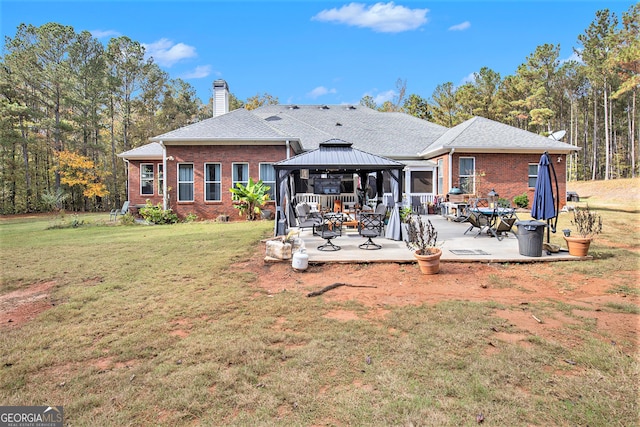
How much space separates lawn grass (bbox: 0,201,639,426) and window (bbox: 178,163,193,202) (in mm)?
11038

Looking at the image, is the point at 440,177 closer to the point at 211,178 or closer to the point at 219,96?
the point at 211,178

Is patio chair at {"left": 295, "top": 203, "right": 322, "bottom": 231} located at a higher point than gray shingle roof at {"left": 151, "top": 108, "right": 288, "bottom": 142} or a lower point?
lower

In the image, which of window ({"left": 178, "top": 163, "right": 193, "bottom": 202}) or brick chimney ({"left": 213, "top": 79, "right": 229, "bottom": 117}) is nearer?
window ({"left": 178, "top": 163, "right": 193, "bottom": 202})

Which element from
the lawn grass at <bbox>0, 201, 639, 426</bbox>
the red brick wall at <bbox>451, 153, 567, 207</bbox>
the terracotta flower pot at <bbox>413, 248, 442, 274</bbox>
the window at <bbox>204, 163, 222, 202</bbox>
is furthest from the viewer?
the red brick wall at <bbox>451, 153, 567, 207</bbox>

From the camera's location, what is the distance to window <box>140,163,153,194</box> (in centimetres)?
1908

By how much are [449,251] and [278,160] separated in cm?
1020

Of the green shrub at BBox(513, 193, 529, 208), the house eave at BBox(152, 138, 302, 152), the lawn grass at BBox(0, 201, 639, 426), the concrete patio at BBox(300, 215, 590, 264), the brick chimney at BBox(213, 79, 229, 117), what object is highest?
the brick chimney at BBox(213, 79, 229, 117)

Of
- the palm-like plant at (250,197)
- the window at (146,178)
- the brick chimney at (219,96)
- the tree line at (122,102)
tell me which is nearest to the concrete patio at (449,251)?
the palm-like plant at (250,197)

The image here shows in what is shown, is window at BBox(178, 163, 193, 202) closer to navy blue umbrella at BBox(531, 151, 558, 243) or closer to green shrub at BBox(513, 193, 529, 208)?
navy blue umbrella at BBox(531, 151, 558, 243)

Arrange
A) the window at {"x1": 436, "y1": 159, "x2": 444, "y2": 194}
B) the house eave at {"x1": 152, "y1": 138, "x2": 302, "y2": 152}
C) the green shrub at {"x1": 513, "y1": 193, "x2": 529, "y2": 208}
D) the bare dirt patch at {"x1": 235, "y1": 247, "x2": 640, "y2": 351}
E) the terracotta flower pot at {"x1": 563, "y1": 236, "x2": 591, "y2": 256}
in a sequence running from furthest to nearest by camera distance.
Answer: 1. the window at {"x1": 436, "y1": 159, "x2": 444, "y2": 194}
2. the green shrub at {"x1": 513, "y1": 193, "x2": 529, "y2": 208}
3. the house eave at {"x1": 152, "y1": 138, "x2": 302, "y2": 152}
4. the terracotta flower pot at {"x1": 563, "y1": 236, "x2": 591, "y2": 256}
5. the bare dirt patch at {"x1": 235, "y1": 247, "x2": 640, "y2": 351}

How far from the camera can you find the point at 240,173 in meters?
16.3

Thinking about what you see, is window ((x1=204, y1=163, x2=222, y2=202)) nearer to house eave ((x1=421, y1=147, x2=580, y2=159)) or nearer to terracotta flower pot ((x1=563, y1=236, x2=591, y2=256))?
house eave ((x1=421, y1=147, x2=580, y2=159))

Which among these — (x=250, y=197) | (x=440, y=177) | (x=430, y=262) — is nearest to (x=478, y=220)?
(x=430, y=262)

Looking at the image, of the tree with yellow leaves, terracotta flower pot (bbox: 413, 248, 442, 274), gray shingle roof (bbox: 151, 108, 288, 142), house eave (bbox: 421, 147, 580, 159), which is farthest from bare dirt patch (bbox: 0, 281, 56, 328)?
the tree with yellow leaves
